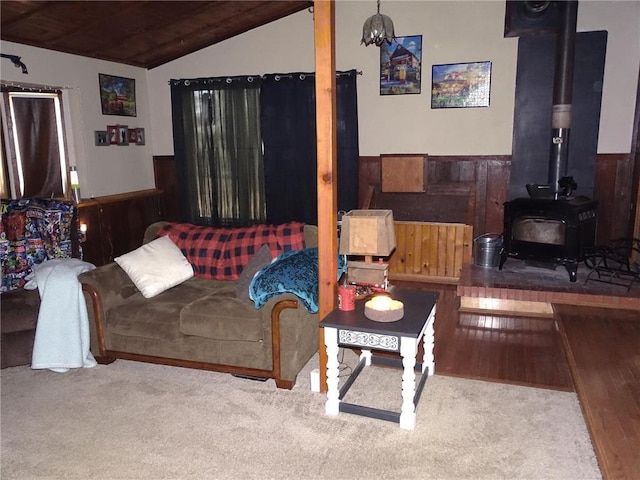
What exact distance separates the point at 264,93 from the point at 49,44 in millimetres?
2172

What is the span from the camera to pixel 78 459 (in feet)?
7.90

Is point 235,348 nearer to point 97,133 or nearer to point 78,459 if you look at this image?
point 78,459

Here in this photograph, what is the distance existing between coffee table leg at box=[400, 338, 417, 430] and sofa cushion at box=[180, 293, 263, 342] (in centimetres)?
91

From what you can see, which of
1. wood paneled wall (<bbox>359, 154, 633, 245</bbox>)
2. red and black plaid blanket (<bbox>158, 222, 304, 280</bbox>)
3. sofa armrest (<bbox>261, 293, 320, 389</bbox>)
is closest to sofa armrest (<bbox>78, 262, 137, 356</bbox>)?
red and black plaid blanket (<bbox>158, 222, 304, 280</bbox>)

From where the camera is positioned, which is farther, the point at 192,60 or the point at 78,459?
the point at 192,60

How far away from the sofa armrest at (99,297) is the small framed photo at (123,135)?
2.83 m

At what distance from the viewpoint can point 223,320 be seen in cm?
305

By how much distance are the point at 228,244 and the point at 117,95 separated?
10.1 ft

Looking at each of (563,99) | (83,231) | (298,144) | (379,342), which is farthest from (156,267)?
(563,99)

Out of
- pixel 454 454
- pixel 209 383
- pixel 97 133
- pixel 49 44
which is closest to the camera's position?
pixel 454 454

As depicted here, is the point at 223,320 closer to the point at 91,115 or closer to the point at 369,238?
the point at 369,238

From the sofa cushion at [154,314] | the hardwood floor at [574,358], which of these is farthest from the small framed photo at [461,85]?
the sofa cushion at [154,314]

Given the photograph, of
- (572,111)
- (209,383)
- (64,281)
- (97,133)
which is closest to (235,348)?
(209,383)

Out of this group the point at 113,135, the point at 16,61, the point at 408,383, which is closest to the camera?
the point at 408,383
